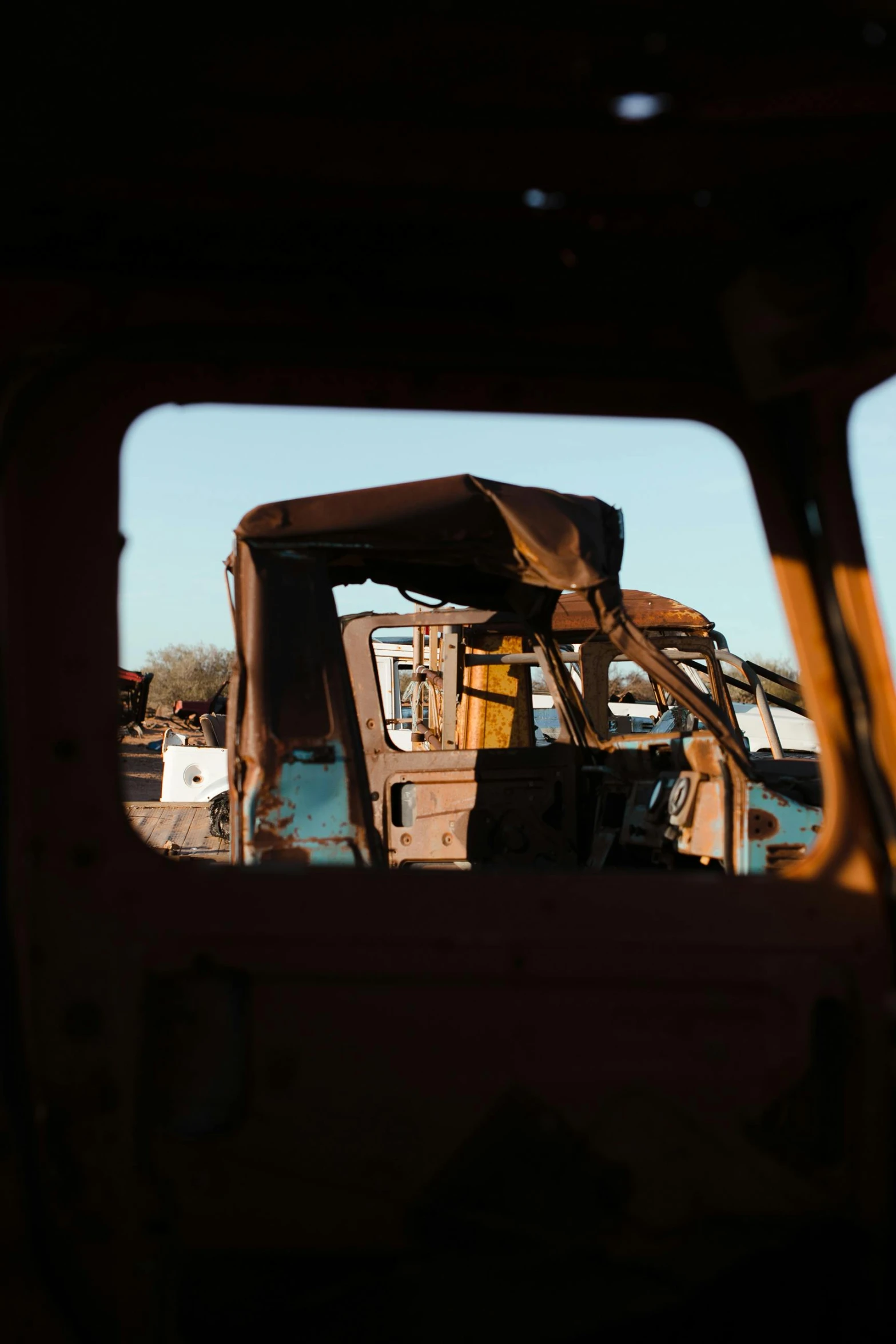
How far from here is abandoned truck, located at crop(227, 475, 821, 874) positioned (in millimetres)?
3908

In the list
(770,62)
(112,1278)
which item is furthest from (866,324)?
(112,1278)

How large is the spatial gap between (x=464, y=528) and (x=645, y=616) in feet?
14.6

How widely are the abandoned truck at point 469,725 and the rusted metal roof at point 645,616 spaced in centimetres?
164

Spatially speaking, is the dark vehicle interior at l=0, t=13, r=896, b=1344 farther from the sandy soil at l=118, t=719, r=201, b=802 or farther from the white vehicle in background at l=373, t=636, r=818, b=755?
the sandy soil at l=118, t=719, r=201, b=802

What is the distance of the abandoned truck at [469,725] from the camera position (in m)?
3.91

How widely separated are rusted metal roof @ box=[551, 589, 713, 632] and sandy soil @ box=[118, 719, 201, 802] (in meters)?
5.56

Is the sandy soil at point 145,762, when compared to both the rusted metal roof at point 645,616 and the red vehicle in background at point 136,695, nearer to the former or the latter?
the red vehicle in background at point 136,695

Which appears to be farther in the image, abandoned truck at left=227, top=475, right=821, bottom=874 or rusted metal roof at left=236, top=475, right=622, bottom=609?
rusted metal roof at left=236, top=475, right=622, bottom=609

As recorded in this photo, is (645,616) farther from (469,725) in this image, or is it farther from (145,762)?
(145,762)

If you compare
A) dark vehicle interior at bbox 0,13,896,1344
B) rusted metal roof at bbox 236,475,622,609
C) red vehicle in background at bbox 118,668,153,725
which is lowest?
dark vehicle interior at bbox 0,13,896,1344

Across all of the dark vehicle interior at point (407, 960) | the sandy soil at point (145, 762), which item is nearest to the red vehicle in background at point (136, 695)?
the sandy soil at point (145, 762)

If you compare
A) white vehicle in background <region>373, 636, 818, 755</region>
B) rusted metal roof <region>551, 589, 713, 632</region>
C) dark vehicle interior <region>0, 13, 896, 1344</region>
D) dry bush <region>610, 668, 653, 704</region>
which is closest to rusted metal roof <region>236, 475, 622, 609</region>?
dark vehicle interior <region>0, 13, 896, 1344</region>

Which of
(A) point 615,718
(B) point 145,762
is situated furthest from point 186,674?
(A) point 615,718

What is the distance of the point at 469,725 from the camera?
6652 millimetres
